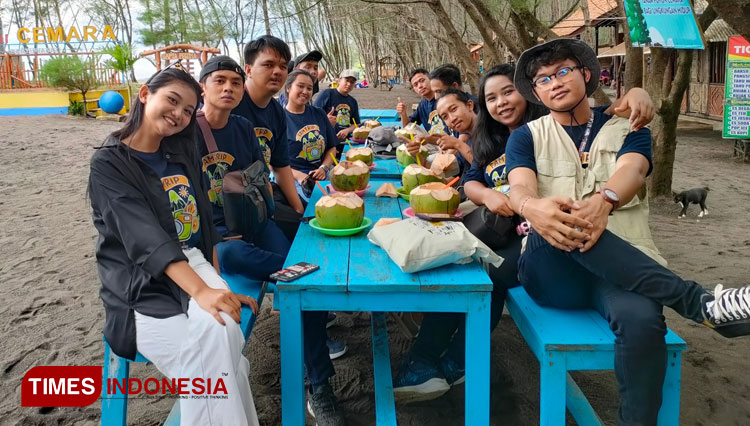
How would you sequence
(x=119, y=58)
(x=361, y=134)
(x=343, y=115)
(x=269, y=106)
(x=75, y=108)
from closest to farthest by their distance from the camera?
1. (x=269, y=106)
2. (x=361, y=134)
3. (x=343, y=115)
4. (x=75, y=108)
5. (x=119, y=58)

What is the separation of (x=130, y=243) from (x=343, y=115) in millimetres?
4783

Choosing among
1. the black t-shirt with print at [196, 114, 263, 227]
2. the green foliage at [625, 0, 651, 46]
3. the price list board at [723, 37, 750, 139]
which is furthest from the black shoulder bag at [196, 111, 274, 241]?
the price list board at [723, 37, 750, 139]

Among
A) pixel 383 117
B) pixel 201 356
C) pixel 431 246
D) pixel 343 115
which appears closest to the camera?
pixel 201 356

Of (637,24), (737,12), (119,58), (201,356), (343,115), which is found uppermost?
(119,58)

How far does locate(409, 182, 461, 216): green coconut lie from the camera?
230 centimetres

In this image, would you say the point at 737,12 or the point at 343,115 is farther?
the point at 343,115

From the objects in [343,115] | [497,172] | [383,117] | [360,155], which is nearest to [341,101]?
[343,115]

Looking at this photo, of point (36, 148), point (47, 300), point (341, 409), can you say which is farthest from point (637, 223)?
point (36, 148)

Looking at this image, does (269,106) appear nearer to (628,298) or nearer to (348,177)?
(348,177)

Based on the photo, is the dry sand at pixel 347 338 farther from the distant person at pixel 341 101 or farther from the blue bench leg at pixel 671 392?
the distant person at pixel 341 101

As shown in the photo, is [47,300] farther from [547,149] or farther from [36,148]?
[36,148]

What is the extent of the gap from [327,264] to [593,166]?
1.10 metres

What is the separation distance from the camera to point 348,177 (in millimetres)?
2924

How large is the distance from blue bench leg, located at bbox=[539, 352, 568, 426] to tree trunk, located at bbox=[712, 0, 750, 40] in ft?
5.22
